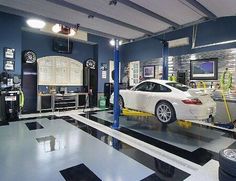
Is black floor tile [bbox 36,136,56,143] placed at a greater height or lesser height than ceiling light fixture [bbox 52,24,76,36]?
lesser

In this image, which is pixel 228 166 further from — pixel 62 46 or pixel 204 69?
pixel 62 46

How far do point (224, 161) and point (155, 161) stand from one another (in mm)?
1179

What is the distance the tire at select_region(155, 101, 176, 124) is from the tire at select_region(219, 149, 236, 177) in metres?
1.99

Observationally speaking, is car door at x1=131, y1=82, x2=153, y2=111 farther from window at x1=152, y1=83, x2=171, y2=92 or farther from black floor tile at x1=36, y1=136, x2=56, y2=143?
black floor tile at x1=36, y1=136, x2=56, y2=143

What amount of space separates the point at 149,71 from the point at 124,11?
19.1 ft

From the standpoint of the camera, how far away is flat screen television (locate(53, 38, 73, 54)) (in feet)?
28.7

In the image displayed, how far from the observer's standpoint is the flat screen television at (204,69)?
6798 millimetres

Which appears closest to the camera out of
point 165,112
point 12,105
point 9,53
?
point 165,112

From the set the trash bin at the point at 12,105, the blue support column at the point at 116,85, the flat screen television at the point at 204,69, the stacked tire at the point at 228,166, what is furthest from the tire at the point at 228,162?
the trash bin at the point at 12,105

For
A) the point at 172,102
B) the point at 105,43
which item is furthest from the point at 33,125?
the point at 105,43

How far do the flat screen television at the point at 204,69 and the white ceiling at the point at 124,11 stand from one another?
10.7 feet

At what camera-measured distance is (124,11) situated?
11.9 ft

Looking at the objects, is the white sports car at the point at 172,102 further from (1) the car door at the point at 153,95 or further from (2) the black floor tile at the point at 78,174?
(2) the black floor tile at the point at 78,174

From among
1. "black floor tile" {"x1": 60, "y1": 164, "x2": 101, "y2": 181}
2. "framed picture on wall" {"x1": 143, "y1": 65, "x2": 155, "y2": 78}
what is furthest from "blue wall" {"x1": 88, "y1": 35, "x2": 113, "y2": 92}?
"black floor tile" {"x1": 60, "y1": 164, "x2": 101, "y2": 181}
